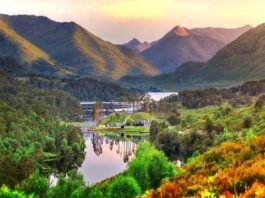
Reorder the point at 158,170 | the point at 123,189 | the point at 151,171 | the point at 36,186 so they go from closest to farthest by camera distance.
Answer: the point at 123,189, the point at 36,186, the point at 158,170, the point at 151,171

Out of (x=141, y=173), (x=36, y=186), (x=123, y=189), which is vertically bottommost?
(x=36, y=186)

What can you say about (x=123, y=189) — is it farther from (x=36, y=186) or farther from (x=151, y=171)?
(x=36, y=186)

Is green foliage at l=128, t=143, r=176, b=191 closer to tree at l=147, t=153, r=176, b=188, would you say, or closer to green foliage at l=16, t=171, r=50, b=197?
tree at l=147, t=153, r=176, b=188

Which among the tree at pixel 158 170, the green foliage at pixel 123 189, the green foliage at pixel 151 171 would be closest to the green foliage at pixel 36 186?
the green foliage at pixel 151 171

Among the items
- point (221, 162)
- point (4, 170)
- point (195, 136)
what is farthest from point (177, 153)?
point (221, 162)

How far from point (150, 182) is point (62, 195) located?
17.1m

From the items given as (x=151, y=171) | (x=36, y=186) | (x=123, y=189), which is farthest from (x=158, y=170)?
(x=36, y=186)

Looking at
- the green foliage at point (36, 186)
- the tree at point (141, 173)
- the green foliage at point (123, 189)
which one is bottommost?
the green foliage at point (36, 186)

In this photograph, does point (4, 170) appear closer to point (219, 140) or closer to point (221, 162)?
point (219, 140)

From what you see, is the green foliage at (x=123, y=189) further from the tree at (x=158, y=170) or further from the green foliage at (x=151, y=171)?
the tree at (x=158, y=170)

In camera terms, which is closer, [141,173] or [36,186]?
[36,186]

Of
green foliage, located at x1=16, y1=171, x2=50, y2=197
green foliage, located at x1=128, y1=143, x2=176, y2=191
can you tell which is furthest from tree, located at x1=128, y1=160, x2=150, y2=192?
green foliage, located at x1=16, y1=171, x2=50, y2=197

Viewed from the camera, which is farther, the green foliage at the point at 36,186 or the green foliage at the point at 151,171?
the green foliage at the point at 151,171

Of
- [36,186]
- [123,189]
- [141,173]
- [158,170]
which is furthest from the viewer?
[158,170]
